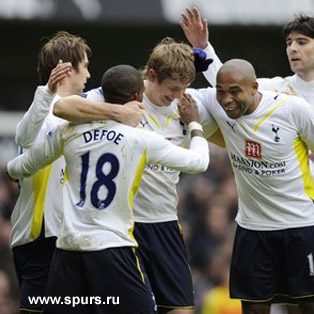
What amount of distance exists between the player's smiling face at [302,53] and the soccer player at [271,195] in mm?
604

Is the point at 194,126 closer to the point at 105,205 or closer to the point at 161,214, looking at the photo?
the point at 161,214

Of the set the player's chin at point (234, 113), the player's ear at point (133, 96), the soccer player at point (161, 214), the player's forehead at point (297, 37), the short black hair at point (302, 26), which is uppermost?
the short black hair at point (302, 26)

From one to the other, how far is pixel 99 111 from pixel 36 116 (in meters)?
0.58

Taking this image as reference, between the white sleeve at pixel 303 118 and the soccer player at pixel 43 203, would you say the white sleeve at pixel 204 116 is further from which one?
the soccer player at pixel 43 203

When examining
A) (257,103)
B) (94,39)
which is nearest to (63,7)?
(94,39)

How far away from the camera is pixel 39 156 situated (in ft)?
21.2

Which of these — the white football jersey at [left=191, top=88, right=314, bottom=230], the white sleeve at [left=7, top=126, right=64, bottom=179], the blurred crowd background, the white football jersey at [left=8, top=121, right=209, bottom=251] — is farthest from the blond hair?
the blurred crowd background

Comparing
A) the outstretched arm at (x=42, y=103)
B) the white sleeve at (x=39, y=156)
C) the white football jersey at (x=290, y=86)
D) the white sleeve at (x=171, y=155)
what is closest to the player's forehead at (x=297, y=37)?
the white football jersey at (x=290, y=86)

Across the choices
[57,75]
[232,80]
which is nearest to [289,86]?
[232,80]

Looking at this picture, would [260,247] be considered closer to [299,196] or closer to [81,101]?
[299,196]

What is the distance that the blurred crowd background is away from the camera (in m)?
13.0

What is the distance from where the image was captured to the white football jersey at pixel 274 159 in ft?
23.2

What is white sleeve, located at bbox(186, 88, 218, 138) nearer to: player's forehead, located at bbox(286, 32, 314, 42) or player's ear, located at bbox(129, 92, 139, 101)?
player's forehead, located at bbox(286, 32, 314, 42)

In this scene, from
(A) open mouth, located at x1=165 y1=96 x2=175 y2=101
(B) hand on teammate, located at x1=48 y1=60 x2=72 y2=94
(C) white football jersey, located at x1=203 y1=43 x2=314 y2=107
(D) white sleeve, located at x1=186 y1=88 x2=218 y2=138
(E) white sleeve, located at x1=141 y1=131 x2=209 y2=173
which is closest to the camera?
(E) white sleeve, located at x1=141 y1=131 x2=209 y2=173
